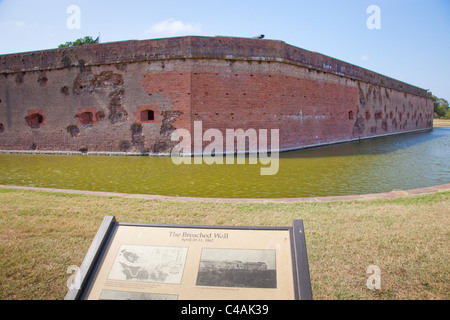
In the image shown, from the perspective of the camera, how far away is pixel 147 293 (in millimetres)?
1903

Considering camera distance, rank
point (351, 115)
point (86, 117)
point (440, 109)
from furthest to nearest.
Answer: point (440, 109) < point (351, 115) < point (86, 117)

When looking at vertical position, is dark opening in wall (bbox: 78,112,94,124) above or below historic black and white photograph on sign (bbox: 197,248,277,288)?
above

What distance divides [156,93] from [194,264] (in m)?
11.0

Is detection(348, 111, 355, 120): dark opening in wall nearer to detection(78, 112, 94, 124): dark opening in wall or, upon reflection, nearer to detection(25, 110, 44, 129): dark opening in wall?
detection(78, 112, 94, 124): dark opening in wall

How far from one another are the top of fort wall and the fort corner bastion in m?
0.04

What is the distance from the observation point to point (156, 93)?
12.2 metres

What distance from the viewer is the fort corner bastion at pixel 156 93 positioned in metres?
12.0

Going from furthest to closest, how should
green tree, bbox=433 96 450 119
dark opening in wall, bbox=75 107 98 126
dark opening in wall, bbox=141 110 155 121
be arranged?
green tree, bbox=433 96 450 119 → dark opening in wall, bbox=75 107 98 126 → dark opening in wall, bbox=141 110 155 121

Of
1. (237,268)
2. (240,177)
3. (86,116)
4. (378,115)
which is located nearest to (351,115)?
(378,115)

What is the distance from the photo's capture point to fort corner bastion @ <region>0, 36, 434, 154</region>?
39.4 ft

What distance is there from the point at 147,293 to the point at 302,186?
200 inches

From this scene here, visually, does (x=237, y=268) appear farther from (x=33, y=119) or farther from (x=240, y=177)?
(x=33, y=119)

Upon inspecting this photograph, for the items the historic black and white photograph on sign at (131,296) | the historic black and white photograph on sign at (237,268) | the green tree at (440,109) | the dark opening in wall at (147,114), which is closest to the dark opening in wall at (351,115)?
the dark opening in wall at (147,114)

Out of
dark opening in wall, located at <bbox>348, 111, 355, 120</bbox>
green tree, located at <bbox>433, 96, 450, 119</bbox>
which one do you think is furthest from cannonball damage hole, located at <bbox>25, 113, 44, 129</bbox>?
green tree, located at <bbox>433, 96, 450, 119</bbox>
